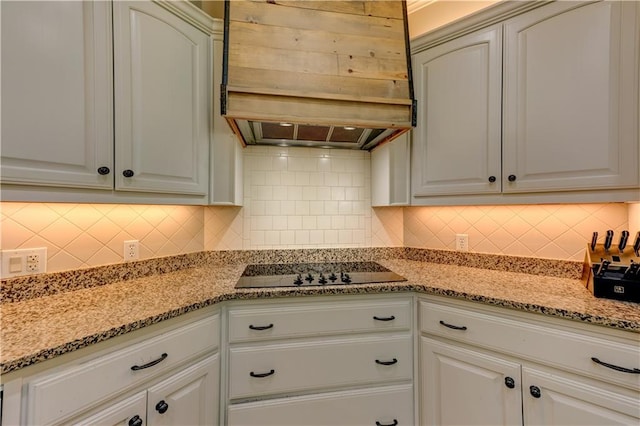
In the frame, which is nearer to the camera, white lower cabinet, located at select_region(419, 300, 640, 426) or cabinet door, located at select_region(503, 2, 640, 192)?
white lower cabinet, located at select_region(419, 300, 640, 426)

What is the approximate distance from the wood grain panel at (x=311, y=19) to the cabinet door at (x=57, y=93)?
0.56m

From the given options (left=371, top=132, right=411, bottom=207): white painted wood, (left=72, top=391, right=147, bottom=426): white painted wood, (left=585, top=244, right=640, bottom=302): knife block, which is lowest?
(left=72, top=391, right=147, bottom=426): white painted wood

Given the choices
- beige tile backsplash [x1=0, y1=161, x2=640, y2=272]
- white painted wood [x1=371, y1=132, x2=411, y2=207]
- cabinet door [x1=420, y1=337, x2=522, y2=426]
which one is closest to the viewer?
cabinet door [x1=420, y1=337, x2=522, y2=426]

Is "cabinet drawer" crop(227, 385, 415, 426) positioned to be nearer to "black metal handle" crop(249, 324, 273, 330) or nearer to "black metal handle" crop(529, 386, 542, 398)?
"black metal handle" crop(249, 324, 273, 330)

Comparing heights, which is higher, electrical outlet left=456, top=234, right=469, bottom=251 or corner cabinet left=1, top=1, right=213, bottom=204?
corner cabinet left=1, top=1, right=213, bottom=204

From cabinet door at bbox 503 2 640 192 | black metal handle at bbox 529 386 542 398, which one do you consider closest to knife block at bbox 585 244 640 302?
cabinet door at bbox 503 2 640 192

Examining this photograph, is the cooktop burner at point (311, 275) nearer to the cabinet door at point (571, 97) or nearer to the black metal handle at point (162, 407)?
the black metal handle at point (162, 407)

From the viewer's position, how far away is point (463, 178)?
149 centimetres

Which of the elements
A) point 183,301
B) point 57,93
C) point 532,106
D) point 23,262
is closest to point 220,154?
point 57,93

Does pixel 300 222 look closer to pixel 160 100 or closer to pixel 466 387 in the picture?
pixel 160 100

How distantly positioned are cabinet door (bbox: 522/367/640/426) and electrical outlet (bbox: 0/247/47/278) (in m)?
2.09

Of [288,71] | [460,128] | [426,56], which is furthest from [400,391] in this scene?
[426,56]

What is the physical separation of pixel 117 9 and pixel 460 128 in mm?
1721

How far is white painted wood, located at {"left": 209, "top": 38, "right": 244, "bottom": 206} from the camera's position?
1.45 metres
